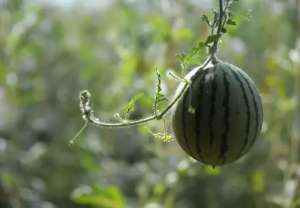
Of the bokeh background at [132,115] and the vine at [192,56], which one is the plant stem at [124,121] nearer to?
the vine at [192,56]

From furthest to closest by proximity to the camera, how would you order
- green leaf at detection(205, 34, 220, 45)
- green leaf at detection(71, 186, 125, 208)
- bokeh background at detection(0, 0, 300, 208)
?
bokeh background at detection(0, 0, 300, 208), green leaf at detection(71, 186, 125, 208), green leaf at detection(205, 34, 220, 45)

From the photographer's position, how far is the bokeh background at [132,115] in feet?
7.39

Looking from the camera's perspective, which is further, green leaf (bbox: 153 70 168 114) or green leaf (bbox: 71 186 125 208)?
green leaf (bbox: 71 186 125 208)

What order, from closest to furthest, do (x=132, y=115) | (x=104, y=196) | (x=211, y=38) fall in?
1. (x=211, y=38)
2. (x=104, y=196)
3. (x=132, y=115)

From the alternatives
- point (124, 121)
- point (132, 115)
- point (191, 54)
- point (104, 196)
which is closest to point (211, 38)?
point (191, 54)

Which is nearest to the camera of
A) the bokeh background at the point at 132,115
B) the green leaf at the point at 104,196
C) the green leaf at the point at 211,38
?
the green leaf at the point at 211,38

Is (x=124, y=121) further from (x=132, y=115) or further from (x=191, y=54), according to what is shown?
(x=132, y=115)

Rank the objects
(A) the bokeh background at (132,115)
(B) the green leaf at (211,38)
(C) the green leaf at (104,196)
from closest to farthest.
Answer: (B) the green leaf at (211,38), (C) the green leaf at (104,196), (A) the bokeh background at (132,115)

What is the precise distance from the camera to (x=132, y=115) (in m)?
2.98

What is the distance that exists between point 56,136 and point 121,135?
36 cm

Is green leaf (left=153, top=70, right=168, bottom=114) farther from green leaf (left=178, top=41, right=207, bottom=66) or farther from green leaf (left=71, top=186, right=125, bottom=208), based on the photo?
green leaf (left=71, top=186, right=125, bottom=208)

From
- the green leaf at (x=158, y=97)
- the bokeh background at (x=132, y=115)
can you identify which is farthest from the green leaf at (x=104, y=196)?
the green leaf at (x=158, y=97)

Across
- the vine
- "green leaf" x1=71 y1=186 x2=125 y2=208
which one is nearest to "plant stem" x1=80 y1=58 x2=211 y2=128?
the vine

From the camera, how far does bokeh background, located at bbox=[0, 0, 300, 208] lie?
7.39 feet
